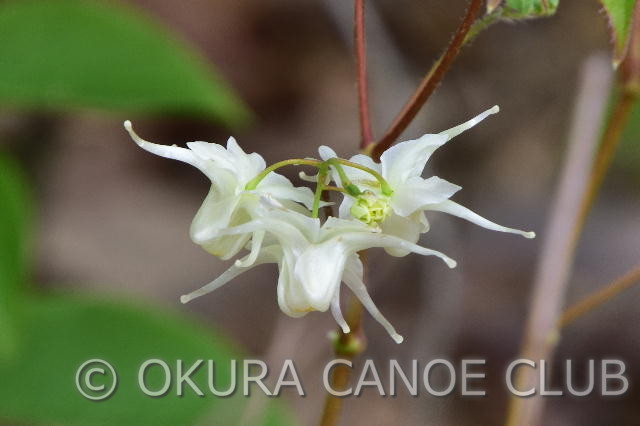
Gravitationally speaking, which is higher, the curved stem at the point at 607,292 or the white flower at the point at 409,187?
the curved stem at the point at 607,292

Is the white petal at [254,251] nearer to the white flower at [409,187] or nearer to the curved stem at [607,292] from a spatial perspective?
the white flower at [409,187]

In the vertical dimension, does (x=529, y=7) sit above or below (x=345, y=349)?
above

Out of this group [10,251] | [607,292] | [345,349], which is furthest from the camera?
[10,251]

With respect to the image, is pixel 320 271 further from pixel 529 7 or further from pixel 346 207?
pixel 529 7

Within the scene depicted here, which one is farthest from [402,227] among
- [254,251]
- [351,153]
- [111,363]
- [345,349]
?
[351,153]

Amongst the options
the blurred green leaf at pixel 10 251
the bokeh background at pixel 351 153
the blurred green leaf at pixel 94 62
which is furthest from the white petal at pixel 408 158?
the bokeh background at pixel 351 153

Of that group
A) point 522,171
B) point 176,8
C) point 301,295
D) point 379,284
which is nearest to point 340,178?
point 301,295

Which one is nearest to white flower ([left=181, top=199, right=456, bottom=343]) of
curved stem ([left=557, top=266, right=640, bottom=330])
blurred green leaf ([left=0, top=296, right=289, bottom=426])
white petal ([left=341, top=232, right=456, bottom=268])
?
white petal ([left=341, top=232, right=456, bottom=268])
